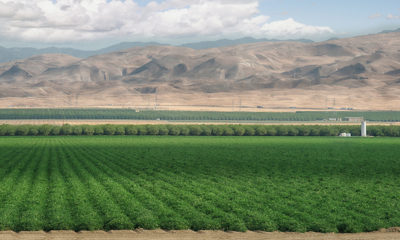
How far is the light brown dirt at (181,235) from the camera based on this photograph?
19047mm

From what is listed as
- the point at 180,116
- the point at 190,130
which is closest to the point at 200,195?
the point at 190,130

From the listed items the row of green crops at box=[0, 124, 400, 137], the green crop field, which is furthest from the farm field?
the green crop field

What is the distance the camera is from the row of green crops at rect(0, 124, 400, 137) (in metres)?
95.1

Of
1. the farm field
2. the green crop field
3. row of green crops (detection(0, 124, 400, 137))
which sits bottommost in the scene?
the farm field

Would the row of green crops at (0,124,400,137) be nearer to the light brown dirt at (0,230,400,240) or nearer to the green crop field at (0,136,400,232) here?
the green crop field at (0,136,400,232)

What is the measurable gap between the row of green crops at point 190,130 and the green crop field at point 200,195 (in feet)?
171

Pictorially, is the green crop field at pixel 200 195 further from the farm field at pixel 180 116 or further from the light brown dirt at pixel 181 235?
the farm field at pixel 180 116

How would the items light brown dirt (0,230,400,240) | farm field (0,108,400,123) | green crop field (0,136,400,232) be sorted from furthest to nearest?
1. farm field (0,108,400,123)
2. green crop field (0,136,400,232)
3. light brown dirt (0,230,400,240)

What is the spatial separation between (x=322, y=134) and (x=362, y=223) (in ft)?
269

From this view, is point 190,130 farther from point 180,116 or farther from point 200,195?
point 200,195

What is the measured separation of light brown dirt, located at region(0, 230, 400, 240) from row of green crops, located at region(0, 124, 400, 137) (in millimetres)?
76488

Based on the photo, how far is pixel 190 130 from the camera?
9800 centimetres

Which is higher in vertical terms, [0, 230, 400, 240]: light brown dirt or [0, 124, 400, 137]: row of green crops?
A: [0, 230, 400, 240]: light brown dirt

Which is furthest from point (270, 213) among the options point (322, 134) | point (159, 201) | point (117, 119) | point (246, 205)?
A: point (117, 119)
